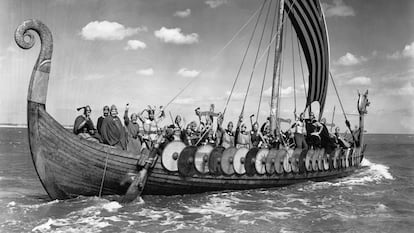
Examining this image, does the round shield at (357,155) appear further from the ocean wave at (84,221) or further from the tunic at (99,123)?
the ocean wave at (84,221)

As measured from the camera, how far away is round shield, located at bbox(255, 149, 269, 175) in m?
9.67

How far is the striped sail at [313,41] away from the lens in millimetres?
15172

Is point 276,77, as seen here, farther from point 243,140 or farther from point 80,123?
point 80,123

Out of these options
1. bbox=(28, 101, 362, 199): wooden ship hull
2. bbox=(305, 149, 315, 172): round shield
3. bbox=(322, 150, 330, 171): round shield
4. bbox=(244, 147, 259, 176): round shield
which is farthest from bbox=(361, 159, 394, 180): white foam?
bbox=(28, 101, 362, 199): wooden ship hull

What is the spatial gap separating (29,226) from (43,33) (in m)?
3.31

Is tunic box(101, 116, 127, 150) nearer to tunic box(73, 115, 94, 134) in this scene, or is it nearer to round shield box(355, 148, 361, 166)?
tunic box(73, 115, 94, 134)

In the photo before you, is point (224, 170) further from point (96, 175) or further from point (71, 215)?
point (71, 215)

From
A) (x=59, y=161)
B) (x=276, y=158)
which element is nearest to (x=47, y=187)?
(x=59, y=161)

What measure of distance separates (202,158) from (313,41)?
9.65m

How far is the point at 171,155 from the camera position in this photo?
8.19 m

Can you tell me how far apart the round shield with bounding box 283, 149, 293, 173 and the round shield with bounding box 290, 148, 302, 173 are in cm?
8

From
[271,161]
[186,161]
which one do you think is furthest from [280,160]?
[186,161]

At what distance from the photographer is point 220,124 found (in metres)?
10.7

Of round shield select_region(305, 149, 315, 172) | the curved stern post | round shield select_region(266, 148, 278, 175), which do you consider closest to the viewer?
the curved stern post
